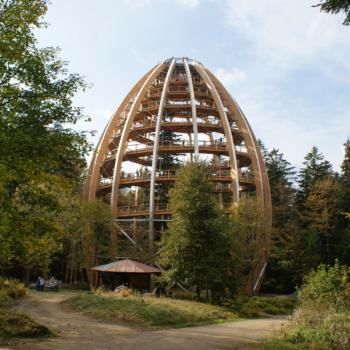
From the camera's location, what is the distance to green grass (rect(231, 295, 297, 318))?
71.5ft

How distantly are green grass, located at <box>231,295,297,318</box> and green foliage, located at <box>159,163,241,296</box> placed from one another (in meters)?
1.69

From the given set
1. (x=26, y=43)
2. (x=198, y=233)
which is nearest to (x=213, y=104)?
(x=198, y=233)

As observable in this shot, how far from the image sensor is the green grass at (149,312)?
51.5ft

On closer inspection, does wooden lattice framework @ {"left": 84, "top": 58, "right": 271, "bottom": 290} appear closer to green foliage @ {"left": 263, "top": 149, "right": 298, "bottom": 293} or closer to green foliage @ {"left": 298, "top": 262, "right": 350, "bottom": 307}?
green foliage @ {"left": 263, "top": 149, "right": 298, "bottom": 293}

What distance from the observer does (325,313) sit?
12758 mm

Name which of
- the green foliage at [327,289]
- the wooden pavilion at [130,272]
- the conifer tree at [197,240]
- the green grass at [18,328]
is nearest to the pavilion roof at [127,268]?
the wooden pavilion at [130,272]

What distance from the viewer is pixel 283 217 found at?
43000 mm

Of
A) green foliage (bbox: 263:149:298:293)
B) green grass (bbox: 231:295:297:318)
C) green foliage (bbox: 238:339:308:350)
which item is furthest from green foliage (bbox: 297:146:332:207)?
green foliage (bbox: 238:339:308:350)

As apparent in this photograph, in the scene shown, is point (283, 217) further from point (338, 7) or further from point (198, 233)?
point (338, 7)

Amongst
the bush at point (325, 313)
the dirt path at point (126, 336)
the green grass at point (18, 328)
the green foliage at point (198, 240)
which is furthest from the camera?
the green foliage at point (198, 240)

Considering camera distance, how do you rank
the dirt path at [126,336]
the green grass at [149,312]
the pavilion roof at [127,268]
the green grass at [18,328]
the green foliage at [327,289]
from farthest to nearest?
the pavilion roof at [127,268] → the green grass at [149,312] → the green foliage at [327,289] → the green grass at [18,328] → the dirt path at [126,336]

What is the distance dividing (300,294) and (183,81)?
2789 cm

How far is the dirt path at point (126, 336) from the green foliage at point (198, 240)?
18.5ft

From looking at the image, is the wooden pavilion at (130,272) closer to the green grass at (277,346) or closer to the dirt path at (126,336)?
the dirt path at (126,336)
